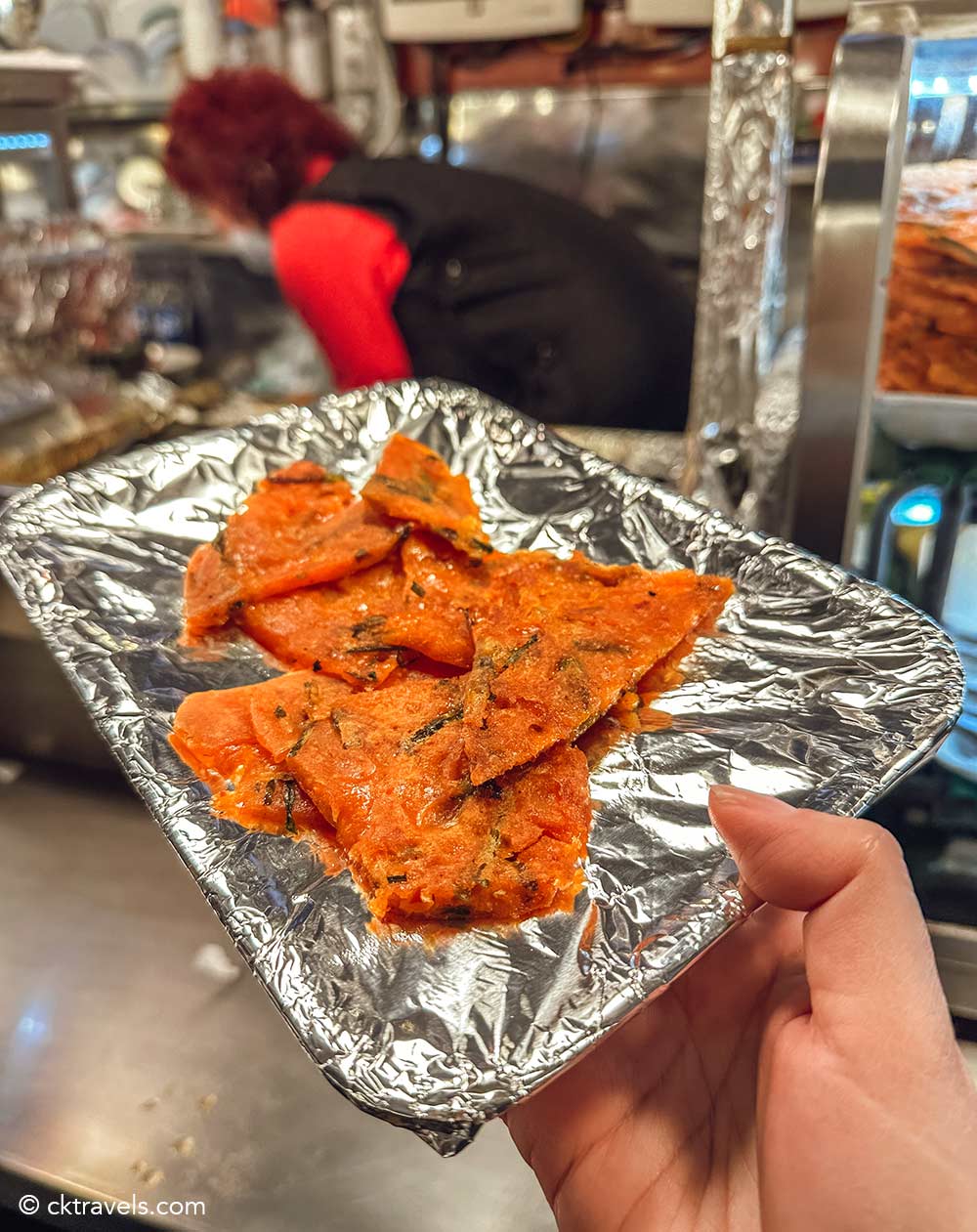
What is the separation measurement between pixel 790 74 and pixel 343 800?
115cm

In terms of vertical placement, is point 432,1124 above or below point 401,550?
below

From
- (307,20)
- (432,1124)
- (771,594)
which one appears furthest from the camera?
(307,20)

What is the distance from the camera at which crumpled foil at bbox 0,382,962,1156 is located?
2.05 feet

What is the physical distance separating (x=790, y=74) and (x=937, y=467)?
0.61 m

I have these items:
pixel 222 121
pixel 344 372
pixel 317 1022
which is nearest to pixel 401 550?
pixel 317 1022

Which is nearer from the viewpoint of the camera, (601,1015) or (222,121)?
(601,1015)

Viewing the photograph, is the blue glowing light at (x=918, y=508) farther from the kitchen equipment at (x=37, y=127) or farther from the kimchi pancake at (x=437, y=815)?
the kitchen equipment at (x=37, y=127)

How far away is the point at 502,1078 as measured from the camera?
1.91 ft

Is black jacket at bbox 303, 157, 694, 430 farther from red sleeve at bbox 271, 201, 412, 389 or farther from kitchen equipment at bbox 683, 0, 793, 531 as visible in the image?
kitchen equipment at bbox 683, 0, 793, 531

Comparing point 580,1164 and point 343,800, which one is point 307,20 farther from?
point 580,1164

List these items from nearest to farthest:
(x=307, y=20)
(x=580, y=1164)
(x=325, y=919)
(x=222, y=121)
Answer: (x=325, y=919), (x=580, y=1164), (x=222, y=121), (x=307, y=20)

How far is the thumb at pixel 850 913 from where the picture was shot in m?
0.63

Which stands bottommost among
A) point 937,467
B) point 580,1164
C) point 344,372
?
point 580,1164

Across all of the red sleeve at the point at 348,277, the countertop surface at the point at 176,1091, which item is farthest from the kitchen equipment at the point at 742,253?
the red sleeve at the point at 348,277
